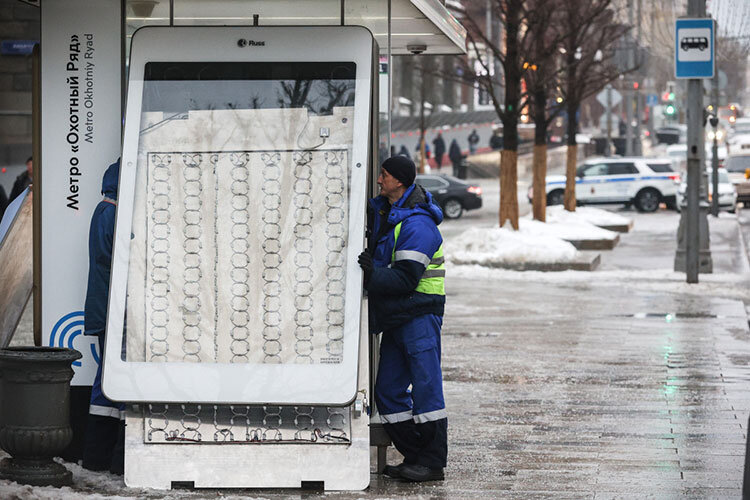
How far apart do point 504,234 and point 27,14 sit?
8.33 meters

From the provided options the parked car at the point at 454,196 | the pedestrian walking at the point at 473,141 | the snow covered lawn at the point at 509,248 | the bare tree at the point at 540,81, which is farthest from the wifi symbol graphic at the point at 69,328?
the pedestrian walking at the point at 473,141

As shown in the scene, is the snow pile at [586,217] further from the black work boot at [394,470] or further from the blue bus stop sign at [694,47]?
the black work boot at [394,470]

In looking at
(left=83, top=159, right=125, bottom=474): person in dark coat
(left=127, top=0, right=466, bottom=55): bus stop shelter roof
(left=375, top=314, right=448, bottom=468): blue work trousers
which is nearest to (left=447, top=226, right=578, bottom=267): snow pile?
(left=127, top=0, right=466, bottom=55): bus stop shelter roof

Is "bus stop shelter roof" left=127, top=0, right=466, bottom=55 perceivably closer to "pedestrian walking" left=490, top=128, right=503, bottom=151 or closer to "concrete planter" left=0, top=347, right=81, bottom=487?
"concrete planter" left=0, top=347, right=81, bottom=487

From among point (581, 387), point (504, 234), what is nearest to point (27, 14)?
point (504, 234)

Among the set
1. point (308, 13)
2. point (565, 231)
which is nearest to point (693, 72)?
point (565, 231)

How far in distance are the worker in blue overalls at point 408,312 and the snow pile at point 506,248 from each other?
46.8 feet

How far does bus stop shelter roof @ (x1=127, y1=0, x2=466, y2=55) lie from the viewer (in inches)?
299

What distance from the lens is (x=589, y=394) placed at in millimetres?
10398

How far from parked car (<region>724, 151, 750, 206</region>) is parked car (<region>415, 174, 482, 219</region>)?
354 inches

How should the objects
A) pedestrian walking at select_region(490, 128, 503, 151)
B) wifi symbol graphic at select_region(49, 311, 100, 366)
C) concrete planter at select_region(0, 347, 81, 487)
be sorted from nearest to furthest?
concrete planter at select_region(0, 347, 81, 487) → wifi symbol graphic at select_region(49, 311, 100, 366) → pedestrian walking at select_region(490, 128, 503, 151)

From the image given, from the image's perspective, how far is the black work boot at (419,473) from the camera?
7324mm

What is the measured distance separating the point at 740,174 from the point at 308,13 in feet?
124

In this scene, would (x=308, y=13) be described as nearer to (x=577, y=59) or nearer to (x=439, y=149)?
(x=577, y=59)
